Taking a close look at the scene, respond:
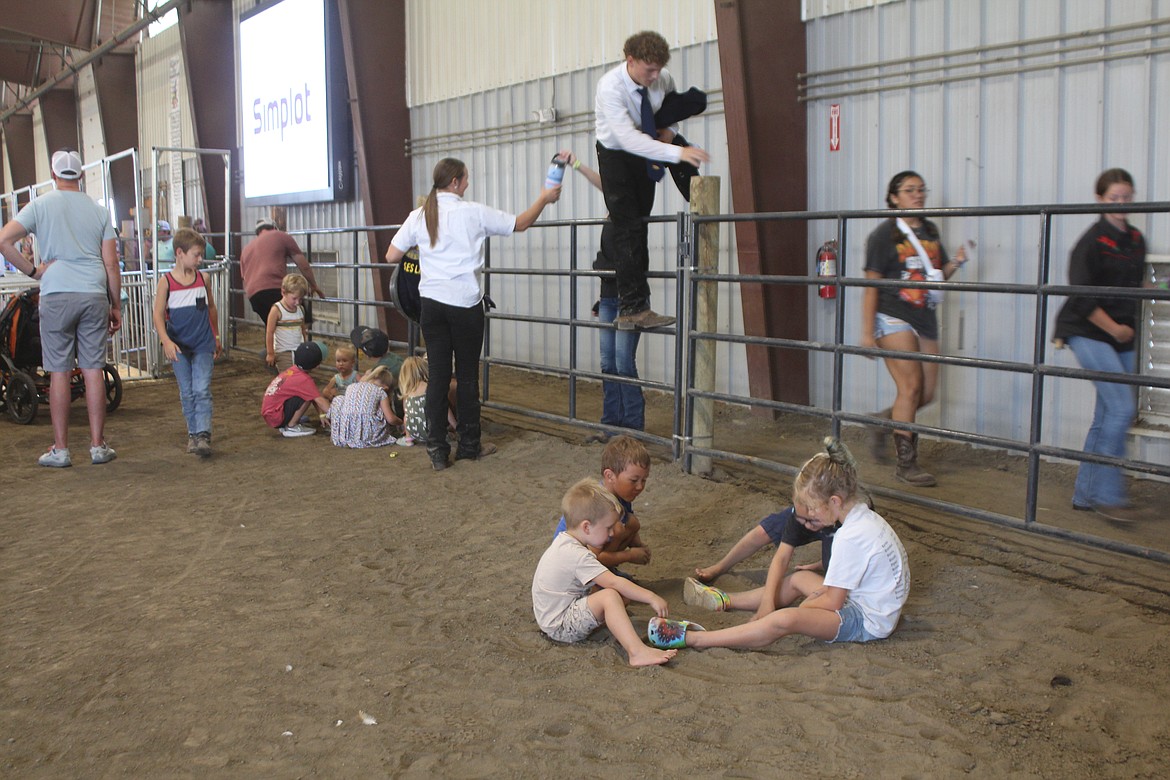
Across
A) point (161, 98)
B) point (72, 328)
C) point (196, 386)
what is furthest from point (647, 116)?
point (161, 98)

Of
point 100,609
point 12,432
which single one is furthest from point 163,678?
point 12,432

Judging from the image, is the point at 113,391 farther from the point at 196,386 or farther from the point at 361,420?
the point at 361,420

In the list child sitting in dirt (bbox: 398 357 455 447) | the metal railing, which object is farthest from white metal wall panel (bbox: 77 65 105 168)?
the metal railing

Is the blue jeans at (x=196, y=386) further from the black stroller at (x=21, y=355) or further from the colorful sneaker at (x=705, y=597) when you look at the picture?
the colorful sneaker at (x=705, y=597)

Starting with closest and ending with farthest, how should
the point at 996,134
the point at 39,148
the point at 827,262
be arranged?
the point at 996,134 → the point at 827,262 → the point at 39,148

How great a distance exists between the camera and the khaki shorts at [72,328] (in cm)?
609

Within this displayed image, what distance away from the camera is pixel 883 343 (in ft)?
17.3

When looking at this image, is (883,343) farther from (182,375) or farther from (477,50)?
(477,50)

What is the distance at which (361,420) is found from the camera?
690 centimetres

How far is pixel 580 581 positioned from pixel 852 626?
939 mm

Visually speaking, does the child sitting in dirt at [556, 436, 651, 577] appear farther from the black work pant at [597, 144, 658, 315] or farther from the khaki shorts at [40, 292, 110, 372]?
the khaki shorts at [40, 292, 110, 372]

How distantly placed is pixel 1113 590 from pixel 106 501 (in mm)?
4968

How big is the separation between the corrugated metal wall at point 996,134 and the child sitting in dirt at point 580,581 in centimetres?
368

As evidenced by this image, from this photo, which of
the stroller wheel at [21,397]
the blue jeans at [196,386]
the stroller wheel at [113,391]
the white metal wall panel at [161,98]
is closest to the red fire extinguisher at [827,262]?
the blue jeans at [196,386]
